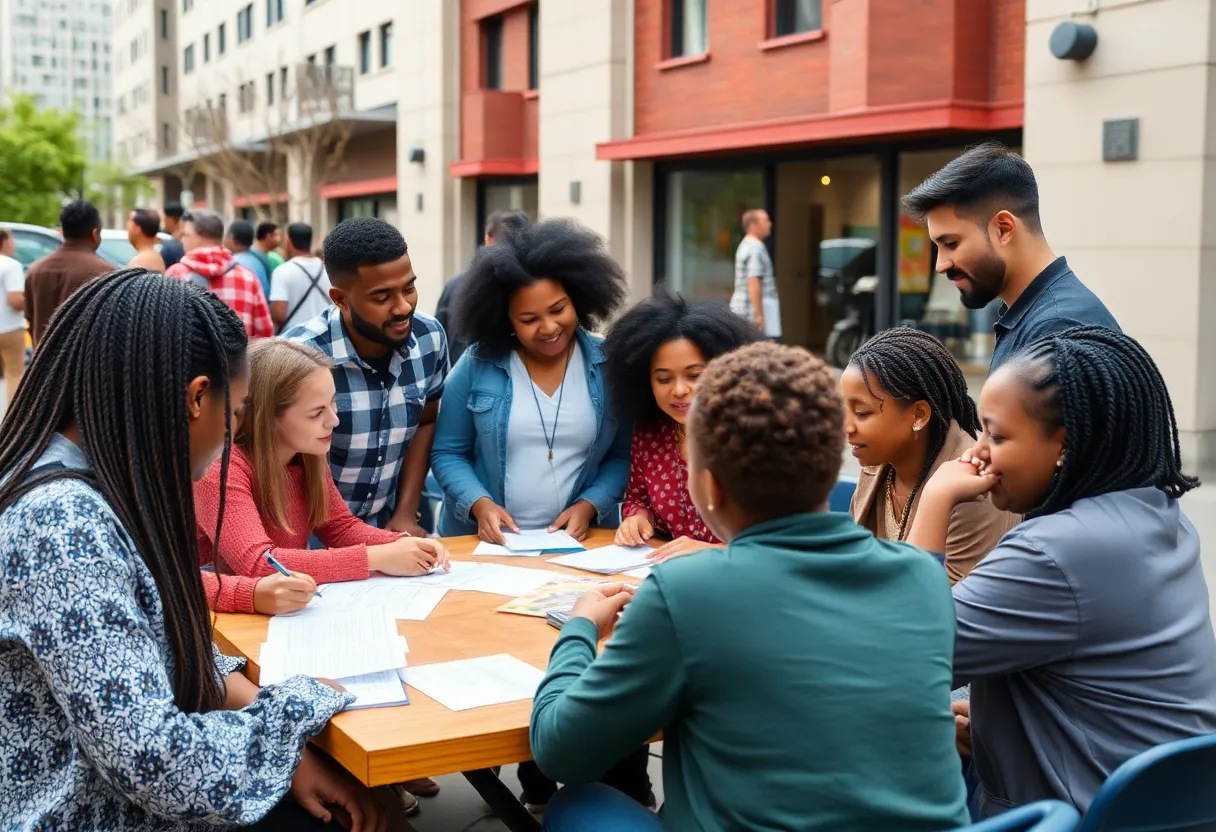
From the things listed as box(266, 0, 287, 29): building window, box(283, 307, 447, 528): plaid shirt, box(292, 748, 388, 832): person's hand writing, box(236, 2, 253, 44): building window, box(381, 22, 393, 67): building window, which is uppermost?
box(236, 2, 253, 44): building window

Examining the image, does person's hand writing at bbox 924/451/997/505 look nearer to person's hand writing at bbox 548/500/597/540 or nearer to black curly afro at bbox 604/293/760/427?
black curly afro at bbox 604/293/760/427

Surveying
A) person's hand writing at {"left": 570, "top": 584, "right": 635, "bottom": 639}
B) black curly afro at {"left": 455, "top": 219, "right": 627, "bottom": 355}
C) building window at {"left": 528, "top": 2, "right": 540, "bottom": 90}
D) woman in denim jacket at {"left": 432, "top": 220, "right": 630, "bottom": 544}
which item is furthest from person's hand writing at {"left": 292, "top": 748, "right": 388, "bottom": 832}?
building window at {"left": 528, "top": 2, "right": 540, "bottom": 90}

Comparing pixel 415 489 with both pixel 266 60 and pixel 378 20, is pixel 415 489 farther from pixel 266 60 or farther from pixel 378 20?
pixel 266 60

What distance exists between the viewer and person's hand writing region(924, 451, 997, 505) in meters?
2.52

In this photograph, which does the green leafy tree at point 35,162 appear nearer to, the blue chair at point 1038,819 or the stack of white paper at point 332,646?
the stack of white paper at point 332,646

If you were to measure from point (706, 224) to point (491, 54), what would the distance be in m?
7.14

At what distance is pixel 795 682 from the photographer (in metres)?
1.74

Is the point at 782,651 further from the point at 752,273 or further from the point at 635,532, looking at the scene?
the point at 752,273

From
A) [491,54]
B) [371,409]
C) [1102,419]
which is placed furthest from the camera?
[491,54]

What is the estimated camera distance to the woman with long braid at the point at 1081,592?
210 centimetres

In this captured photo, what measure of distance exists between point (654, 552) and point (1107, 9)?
7.79 m

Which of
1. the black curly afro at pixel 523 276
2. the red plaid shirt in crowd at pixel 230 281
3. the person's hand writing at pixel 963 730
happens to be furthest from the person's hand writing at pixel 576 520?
the red plaid shirt in crowd at pixel 230 281

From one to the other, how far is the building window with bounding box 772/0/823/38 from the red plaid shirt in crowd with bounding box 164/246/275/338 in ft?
25.2

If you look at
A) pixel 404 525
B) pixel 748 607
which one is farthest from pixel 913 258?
pixel 748 607
